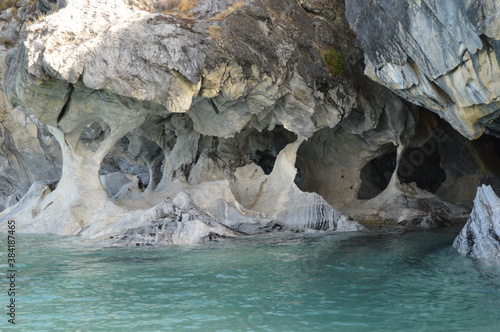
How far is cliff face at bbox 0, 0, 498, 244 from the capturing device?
44.9 ft

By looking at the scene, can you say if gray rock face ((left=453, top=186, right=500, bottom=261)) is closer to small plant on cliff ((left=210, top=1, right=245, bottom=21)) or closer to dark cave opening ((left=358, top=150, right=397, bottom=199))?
small plant on cliff ((left=210, top=1, right=245, bottom=21))

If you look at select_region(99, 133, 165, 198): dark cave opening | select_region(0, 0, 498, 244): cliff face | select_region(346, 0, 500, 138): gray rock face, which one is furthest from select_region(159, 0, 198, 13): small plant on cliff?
select_region(99, 133, 165, 198): dark cave opening

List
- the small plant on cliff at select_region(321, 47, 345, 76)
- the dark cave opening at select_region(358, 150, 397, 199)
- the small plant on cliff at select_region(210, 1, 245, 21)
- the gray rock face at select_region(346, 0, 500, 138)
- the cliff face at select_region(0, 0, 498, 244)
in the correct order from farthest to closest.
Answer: the dark cave opening at select_region(358, 150, 397, 199)
the small plant on cliff at select_region(321, 47, 345, 76)
the small plant on cliff at select_region(210, 1, 245, 21)
the cliff face at select_region(0, 0, 498, 244)
the gray rock face at select_region(346, 0, 500, 138)

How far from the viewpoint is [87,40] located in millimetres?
13695

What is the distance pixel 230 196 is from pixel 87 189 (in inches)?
165

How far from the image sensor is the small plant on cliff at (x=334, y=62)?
16.5 metres

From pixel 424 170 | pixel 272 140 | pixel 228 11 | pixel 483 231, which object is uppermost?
pixel 228 11

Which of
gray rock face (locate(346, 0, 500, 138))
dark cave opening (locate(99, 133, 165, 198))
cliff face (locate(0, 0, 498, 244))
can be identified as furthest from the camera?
dark cave opening (locate(99, 133, 165, 198))

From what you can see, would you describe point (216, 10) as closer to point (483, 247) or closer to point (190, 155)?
point (190, 155)

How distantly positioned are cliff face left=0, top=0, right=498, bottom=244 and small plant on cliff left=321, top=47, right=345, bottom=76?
4 cm

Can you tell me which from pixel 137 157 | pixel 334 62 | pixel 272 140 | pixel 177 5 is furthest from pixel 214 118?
pixel 137 157

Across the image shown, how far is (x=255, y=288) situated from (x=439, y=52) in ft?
18.0

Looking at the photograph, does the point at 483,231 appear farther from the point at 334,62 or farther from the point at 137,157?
the point at 137,157

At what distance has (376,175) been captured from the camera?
938 inches
